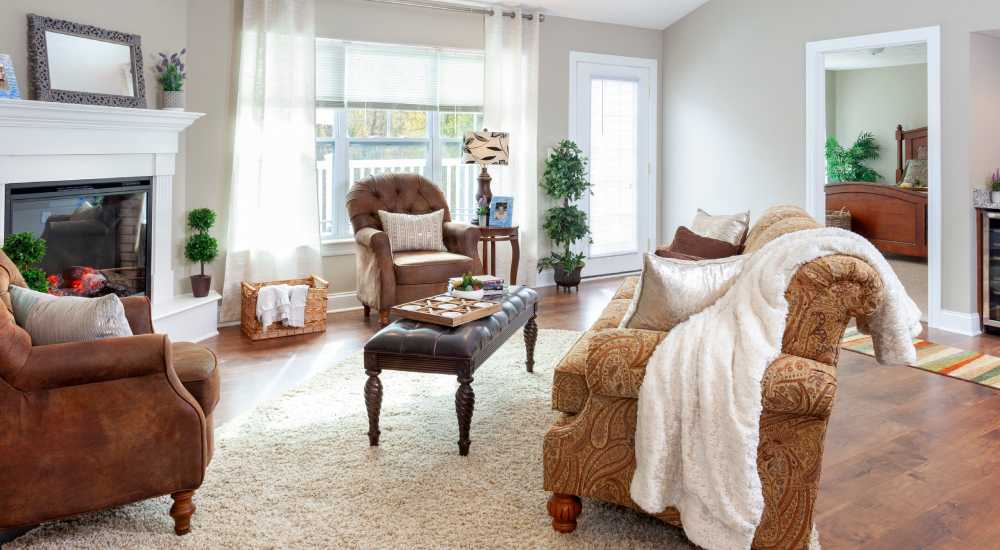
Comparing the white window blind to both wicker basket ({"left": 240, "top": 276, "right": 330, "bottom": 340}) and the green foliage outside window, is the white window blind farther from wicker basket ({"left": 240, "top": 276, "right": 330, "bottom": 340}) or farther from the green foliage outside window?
wicker basket ({"left": 240, "top": 276, "right": 330, "bottom": 340})

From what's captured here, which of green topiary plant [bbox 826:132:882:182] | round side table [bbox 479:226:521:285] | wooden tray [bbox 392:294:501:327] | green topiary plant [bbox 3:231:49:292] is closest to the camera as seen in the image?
wooden tray [bbox 392:294:501:327]

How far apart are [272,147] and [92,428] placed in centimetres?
356

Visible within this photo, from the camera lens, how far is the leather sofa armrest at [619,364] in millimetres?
2283

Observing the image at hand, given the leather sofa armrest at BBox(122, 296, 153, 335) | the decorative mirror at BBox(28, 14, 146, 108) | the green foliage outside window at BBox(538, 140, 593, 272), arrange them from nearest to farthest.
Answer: the leather sofa armrest at BBox(122, 296, 153, 335), the decorative mirror at BBox(28, 14, 146, 108), the green foliage outside window at BBox(538, 140, 593, 272)

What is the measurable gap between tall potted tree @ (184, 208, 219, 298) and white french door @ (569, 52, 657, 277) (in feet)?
11.1

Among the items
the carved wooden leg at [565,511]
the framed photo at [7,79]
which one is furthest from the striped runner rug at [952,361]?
the framed photo at [7,79]

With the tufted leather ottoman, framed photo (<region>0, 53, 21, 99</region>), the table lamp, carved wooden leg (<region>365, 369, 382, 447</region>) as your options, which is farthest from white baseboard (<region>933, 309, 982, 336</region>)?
framed photo (<region>0, 53, 21, 99</region>)

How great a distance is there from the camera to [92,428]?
230 cm

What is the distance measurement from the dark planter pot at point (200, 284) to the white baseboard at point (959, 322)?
4.91m

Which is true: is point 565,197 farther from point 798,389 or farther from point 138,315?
point 798,389

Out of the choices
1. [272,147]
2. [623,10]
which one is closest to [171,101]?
[272,147]

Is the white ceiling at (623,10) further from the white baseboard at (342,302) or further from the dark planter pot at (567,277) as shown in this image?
the white baseboard at (342,302)

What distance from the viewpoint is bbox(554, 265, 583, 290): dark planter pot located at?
6945 millimetres

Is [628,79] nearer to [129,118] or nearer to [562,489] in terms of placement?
[129,118]
